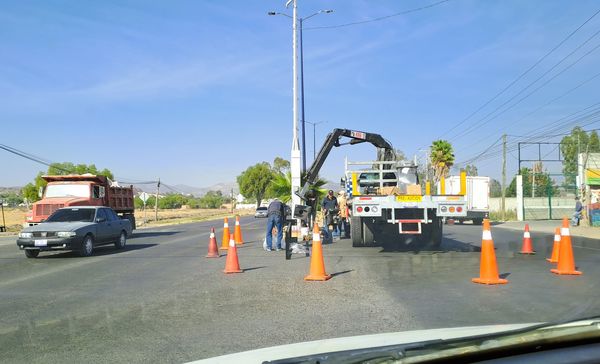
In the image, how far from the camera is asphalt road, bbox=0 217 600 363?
5977 millimetres

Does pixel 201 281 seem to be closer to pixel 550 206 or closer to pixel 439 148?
A: pixel 550 206

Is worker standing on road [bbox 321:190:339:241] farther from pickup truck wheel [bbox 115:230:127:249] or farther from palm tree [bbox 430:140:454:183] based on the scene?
palm tree [bbox 430:140:454:183]

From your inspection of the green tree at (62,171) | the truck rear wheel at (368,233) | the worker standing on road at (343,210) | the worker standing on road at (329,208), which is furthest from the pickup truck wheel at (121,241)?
the green tree at (62,171)

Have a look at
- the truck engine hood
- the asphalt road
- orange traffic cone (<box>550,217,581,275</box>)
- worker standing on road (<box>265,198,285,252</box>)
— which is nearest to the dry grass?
the truck engine hood

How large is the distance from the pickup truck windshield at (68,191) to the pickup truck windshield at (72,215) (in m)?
5.65

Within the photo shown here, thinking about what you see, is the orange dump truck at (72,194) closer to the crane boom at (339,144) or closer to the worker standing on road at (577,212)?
the crane boom at (339,144)

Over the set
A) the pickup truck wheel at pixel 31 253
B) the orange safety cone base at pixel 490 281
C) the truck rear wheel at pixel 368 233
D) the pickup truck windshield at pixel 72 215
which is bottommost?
the orange safety cone base at pixel 490 281

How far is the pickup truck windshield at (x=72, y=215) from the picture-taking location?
16.6 meters

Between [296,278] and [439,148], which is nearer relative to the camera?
[296,278]

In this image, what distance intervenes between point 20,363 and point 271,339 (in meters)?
2.45

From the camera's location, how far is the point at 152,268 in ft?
41.3

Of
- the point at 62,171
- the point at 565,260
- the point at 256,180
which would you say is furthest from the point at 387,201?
the point at 256,180

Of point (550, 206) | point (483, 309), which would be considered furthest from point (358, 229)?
point (550, 206)

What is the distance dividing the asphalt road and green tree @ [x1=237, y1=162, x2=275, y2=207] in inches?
2878
